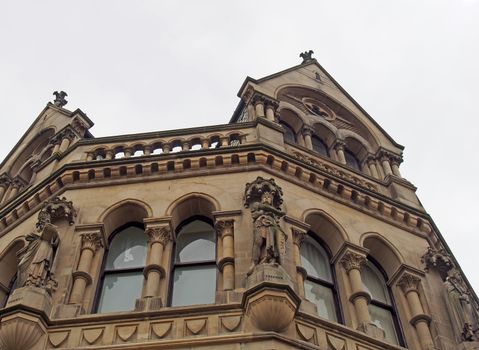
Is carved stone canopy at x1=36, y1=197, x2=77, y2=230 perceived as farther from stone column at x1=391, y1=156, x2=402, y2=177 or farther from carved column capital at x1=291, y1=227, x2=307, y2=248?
stone column at x1=391, y1=156, x2=402, y2=177

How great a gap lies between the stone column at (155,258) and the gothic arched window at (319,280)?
9.05 ft

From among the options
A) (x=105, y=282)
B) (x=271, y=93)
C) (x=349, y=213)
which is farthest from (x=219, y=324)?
(x=271, y=93)

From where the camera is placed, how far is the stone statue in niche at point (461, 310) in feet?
41.6

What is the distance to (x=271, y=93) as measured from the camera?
18.5 meters

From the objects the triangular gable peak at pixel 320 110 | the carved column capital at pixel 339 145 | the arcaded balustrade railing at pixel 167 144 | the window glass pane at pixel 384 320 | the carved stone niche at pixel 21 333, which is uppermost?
the triangular gable peak at pixel 320 110

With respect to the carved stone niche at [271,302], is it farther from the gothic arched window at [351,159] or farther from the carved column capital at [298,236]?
the gothic arched window at [351,159]

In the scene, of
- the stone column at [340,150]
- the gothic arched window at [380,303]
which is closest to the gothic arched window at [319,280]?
the gothic arched window at [380,303]

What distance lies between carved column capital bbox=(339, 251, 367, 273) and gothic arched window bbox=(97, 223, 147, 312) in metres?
3.95

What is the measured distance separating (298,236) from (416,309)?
8.86 ft

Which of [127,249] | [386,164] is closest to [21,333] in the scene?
[127,249]

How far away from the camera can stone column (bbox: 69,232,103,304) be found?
467 inches

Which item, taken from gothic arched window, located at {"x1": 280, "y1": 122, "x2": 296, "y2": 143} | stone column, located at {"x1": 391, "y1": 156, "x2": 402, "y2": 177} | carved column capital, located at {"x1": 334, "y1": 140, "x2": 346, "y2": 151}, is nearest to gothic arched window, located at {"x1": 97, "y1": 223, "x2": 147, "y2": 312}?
gothic arched window, located at {"x1": 280, "y1": 122, "x2": 296, "y2": 143}

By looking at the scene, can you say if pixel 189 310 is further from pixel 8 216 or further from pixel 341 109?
pixel 341 109

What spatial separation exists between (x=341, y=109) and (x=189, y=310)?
1081cm
